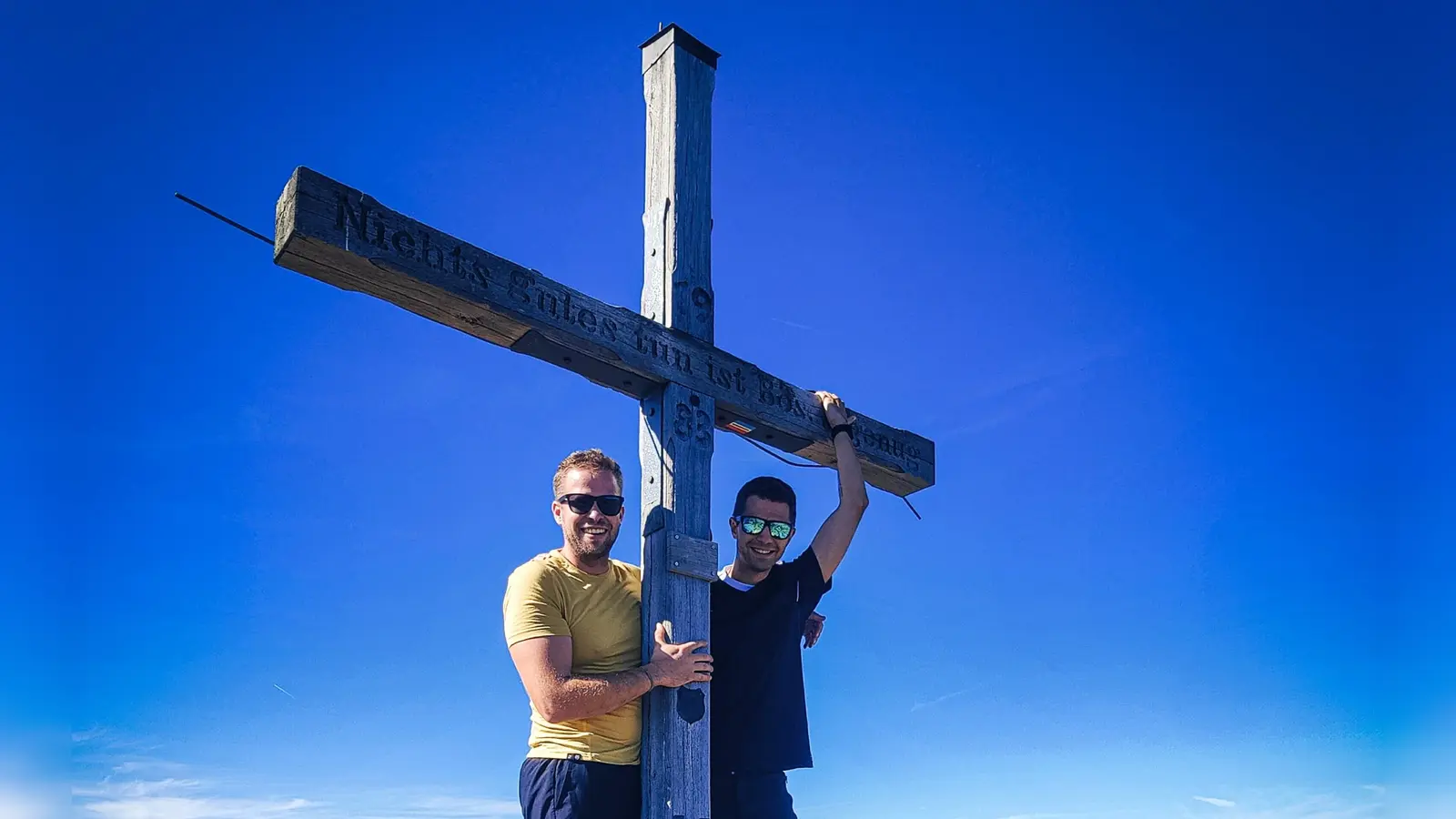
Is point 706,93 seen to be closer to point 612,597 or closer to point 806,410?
point 806,410

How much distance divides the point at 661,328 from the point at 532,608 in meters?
1.17

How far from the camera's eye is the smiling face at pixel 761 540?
5301mm

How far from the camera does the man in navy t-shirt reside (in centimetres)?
488

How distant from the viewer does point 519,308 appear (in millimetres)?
4379

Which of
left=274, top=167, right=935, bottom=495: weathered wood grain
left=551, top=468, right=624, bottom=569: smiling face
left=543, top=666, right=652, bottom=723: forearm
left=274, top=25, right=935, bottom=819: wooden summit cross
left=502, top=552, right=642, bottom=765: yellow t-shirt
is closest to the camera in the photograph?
left=274, top=167, right=935, bottom=495: weathered wood grain

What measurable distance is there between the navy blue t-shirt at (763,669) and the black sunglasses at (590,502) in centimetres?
77

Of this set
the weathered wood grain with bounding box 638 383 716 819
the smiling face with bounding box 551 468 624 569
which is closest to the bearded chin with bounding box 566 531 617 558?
the smiling face with bounding box 551 468 624 569

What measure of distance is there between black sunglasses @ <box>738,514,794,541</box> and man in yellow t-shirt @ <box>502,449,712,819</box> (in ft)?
2.28

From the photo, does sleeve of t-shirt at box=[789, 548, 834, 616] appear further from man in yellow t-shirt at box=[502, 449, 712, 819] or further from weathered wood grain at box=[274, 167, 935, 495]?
man in yellow t-shirt at box=[502, 449, 712, 819]

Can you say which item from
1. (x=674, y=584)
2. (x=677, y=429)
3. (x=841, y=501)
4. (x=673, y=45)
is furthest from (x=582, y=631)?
(x=673, y=45)

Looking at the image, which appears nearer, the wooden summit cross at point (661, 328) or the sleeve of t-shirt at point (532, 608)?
the wooden summit cross at point (661, 328)

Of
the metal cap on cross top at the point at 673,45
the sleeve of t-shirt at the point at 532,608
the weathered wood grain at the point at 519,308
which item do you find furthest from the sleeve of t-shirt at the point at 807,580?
the metal cap on cross top at the point at 673,45

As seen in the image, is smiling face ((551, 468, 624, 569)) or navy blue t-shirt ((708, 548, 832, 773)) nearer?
smiling face ((551, 468, 624, 569))

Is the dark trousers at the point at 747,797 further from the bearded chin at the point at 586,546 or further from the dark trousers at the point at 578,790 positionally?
the bearded chin at the point at 586,546
